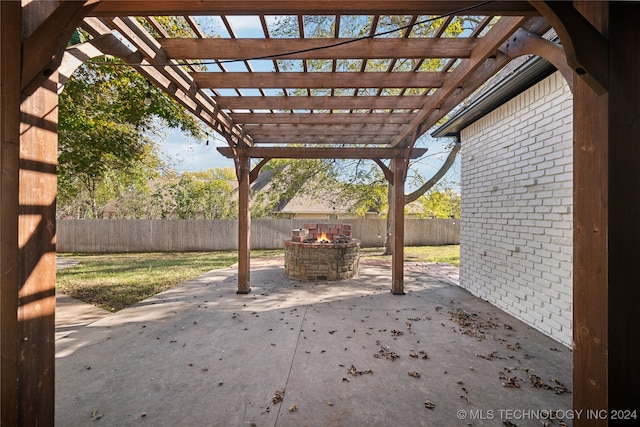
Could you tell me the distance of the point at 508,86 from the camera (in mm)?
3971

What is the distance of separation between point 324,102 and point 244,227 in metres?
3.05

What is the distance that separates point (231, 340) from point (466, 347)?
2973 millimetres

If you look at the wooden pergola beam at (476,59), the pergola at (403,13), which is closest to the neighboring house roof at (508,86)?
the wooden pergola beam at (476,59)

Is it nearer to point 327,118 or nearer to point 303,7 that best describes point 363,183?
point 327,118

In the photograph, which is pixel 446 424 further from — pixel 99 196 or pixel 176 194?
pixel 99 196

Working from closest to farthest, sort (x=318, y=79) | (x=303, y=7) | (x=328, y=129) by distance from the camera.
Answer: (x=303, y=7) < (x=318, y=79) < (x=328, y=129)

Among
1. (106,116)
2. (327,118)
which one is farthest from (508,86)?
(106,116)

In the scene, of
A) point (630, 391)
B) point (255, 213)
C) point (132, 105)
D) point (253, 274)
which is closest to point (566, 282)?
point (630, 391)

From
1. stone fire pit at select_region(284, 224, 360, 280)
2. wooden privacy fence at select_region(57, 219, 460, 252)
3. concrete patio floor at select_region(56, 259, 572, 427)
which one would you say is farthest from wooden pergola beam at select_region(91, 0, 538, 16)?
wooden privacy fence at select_region(57, 219, 460, 252)

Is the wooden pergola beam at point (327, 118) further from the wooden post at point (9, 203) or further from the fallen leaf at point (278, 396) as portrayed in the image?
the fallen leaf at point (278, 396)

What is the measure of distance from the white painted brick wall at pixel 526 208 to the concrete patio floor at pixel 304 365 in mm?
Result: 449

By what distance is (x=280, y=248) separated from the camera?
1309 cm

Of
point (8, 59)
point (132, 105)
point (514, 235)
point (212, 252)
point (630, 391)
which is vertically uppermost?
point (132, 105)

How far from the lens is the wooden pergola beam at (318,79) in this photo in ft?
10.5
